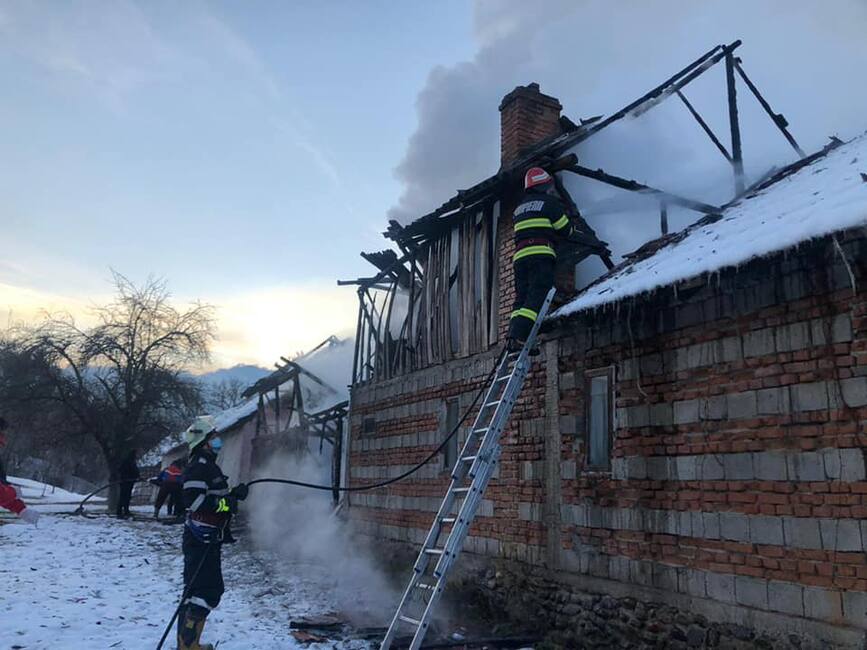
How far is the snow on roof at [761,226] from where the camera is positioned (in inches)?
182

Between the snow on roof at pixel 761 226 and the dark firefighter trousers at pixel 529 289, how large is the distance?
1.02 ft

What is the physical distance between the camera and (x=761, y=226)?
5555 mm

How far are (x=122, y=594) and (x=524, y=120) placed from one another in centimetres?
874

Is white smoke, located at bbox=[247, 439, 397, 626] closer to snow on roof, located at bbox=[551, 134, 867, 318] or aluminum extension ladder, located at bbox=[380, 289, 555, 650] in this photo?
aluminum extension ladder, located at bbox=[380, 289, 555, 650]

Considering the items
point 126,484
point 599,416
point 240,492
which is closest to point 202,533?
point 240,492

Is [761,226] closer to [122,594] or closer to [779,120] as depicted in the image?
[779,120]

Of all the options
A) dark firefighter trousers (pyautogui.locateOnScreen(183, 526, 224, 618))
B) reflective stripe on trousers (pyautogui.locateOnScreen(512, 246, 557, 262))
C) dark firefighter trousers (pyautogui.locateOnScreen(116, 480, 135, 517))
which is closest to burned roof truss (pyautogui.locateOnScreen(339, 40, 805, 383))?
reflective stripe on trousers (pyautogui.locateOnScreen(512, 246, 557, 262))

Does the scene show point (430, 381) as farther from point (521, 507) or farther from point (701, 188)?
point (701, 188)

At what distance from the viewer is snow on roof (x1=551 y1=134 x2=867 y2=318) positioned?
4.62 m

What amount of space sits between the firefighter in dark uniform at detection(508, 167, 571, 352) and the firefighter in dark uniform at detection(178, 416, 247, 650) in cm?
307

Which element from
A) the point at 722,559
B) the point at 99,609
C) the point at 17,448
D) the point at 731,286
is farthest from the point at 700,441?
the point at 17,448

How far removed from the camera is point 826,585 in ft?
15.0

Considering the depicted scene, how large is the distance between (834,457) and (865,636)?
3.82 feet

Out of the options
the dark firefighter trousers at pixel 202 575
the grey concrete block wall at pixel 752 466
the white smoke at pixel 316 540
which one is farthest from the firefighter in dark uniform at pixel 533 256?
the white smoke at pixel 316 540
